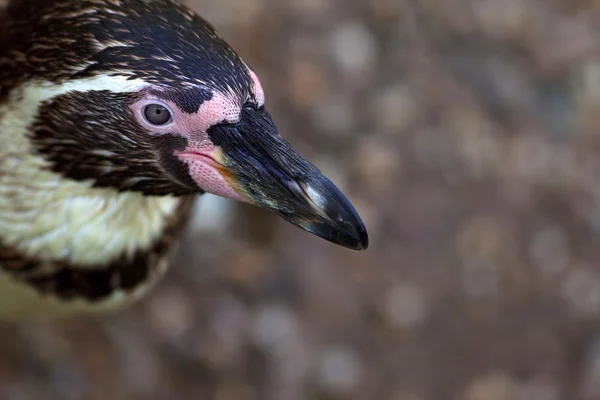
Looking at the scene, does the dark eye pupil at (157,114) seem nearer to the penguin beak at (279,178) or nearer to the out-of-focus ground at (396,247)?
the penguin beak at (279,178)

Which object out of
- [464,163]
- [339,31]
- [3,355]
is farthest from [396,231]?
[3,355]

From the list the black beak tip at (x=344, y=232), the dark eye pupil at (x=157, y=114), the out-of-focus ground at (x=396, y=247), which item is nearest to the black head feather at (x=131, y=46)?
the dark eye pupil at (x=157, y=114)

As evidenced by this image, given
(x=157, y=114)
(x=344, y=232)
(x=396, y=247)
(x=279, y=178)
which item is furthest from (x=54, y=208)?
(x=396, y=247)

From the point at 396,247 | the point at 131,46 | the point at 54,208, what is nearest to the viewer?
the point at 131,46

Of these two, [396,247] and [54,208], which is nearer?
[54,208]

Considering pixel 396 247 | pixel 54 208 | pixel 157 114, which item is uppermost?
pixel 396 247

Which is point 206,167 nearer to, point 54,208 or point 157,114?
point 157,114
